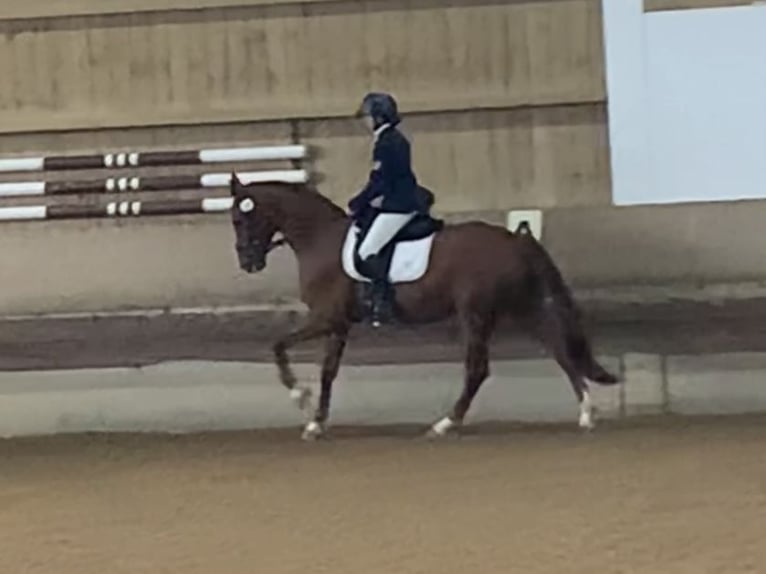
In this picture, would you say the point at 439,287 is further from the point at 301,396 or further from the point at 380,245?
the point at 301,396

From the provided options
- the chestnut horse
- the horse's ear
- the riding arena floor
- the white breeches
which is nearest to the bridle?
the chestnut horse

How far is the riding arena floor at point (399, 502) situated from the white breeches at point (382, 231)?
50 centimetres

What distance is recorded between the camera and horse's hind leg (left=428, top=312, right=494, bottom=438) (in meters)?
4.50

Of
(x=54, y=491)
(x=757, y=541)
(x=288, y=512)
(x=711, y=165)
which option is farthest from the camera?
(x=711, y=165)

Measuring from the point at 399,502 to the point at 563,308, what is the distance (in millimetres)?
1030

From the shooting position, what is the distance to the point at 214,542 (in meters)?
3.33

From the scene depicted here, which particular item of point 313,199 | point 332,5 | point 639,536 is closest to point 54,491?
point 313,199

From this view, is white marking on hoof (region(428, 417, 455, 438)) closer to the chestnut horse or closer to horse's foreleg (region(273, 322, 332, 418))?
the chestnut horse

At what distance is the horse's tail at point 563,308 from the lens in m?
4.48

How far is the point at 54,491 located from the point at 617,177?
1.89 m

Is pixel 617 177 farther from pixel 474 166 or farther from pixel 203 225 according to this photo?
pixel 203 225

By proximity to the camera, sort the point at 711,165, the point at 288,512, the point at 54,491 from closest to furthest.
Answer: the point at 288,512
the point at 54,491
the point at 711,165

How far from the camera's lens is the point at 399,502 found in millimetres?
3645

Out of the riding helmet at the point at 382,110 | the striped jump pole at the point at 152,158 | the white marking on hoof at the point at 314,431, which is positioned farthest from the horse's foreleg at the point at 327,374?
the striped jump pole at the point at 152,158
